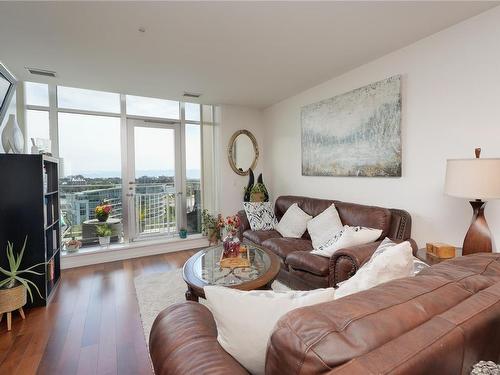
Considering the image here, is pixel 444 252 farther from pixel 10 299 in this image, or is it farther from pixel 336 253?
pixel 10 299

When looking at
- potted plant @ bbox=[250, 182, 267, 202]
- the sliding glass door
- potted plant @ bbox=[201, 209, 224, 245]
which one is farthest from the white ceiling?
potted plant @ bbox=[201, 209, 224, 245]

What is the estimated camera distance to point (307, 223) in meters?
3.30

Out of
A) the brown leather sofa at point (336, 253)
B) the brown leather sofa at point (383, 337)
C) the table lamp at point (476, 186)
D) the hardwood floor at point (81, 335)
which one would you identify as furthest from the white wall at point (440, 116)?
the hardwood floor at point (81, 335)

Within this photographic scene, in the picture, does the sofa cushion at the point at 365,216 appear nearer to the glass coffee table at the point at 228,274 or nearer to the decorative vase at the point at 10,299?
the glass coffee table at the point at 228,274

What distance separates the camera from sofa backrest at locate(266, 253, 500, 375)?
59cm

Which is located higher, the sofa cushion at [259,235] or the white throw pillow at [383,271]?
the white throw pillow at [383,271]

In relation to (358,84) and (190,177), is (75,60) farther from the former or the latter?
(358,84)

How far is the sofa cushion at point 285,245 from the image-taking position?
285 centimetres

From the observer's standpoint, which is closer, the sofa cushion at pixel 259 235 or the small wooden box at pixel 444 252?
the small wooden box at pixel 444 252

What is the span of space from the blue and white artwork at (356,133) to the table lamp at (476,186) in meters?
0.86

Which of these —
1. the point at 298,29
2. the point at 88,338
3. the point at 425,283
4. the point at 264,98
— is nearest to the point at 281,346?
the point at 425,283

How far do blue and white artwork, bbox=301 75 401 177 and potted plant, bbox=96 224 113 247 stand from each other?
310 cm

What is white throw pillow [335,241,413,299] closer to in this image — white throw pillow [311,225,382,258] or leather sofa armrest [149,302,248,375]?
leather sofa armrest [149,302,248,375]

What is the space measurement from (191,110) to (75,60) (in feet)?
6.97
